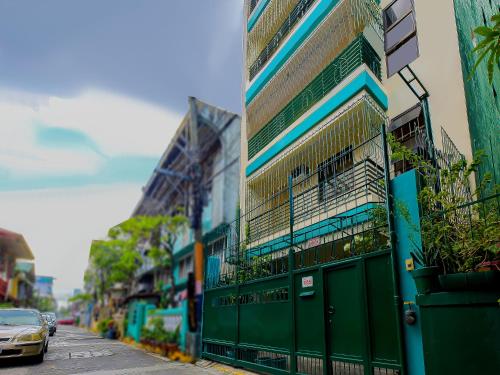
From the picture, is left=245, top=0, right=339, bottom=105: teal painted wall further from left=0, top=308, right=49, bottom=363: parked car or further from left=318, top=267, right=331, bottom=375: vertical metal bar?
left=0, top=308, right=49, bottom=363: parked car

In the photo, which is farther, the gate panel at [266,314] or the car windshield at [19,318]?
the car windshield at [19,318]

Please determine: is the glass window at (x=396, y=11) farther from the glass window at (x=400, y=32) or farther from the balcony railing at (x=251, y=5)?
the balcony railing at (x=251, y=5)

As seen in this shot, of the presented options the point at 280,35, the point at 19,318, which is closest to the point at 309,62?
the point at 280,35

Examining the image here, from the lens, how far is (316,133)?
11.2 meters

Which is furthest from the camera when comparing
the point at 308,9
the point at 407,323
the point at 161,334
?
the point at 161,334

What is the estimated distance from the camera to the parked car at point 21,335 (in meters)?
9.50

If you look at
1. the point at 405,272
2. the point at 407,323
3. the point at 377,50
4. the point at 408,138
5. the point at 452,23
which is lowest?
the point at 407,323

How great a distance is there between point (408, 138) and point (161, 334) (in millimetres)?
12954

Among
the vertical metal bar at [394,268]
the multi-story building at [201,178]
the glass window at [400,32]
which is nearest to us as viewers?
the vertical metal bar at [394,268]

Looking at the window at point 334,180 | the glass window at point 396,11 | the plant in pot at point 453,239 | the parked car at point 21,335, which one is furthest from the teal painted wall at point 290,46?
the parked car at point 21,335

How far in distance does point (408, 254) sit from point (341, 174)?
128 inches

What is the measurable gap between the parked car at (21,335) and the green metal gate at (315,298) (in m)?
4.22

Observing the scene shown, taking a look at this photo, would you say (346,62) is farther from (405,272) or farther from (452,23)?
(405,272)

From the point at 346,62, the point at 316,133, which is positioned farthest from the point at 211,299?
the point at 346,62
